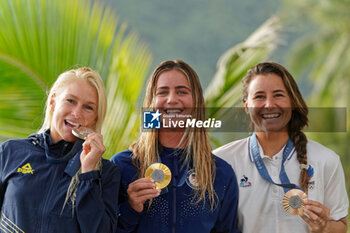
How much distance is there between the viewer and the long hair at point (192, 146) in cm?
393

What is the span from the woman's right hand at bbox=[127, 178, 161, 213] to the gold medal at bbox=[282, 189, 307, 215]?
1.00 m

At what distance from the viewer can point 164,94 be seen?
401 centimetres

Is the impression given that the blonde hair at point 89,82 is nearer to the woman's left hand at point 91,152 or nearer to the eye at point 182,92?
the woman's left hand at point 91,152

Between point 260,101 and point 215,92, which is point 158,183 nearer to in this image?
point 260,101

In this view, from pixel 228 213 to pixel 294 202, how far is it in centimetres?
51

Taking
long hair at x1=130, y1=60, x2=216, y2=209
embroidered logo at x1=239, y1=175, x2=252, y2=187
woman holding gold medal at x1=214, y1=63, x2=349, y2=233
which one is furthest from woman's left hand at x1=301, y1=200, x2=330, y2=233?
long hair at x1=130, y1=60, x2=216, y2=209

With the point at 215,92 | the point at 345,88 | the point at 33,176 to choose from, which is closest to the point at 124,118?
the point at 215,92

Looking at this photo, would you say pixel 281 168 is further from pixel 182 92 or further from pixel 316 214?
pixel 182 92

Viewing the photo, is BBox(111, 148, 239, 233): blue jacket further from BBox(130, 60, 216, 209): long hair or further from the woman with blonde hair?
the woman with blonde hair

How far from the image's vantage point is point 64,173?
3.48 m

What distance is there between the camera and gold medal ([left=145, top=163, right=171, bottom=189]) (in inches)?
146

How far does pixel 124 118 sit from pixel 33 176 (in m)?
2.14

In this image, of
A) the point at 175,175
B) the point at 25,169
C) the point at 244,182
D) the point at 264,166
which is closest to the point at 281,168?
the point at 264,166

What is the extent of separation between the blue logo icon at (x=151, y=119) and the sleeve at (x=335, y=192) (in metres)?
1.40
